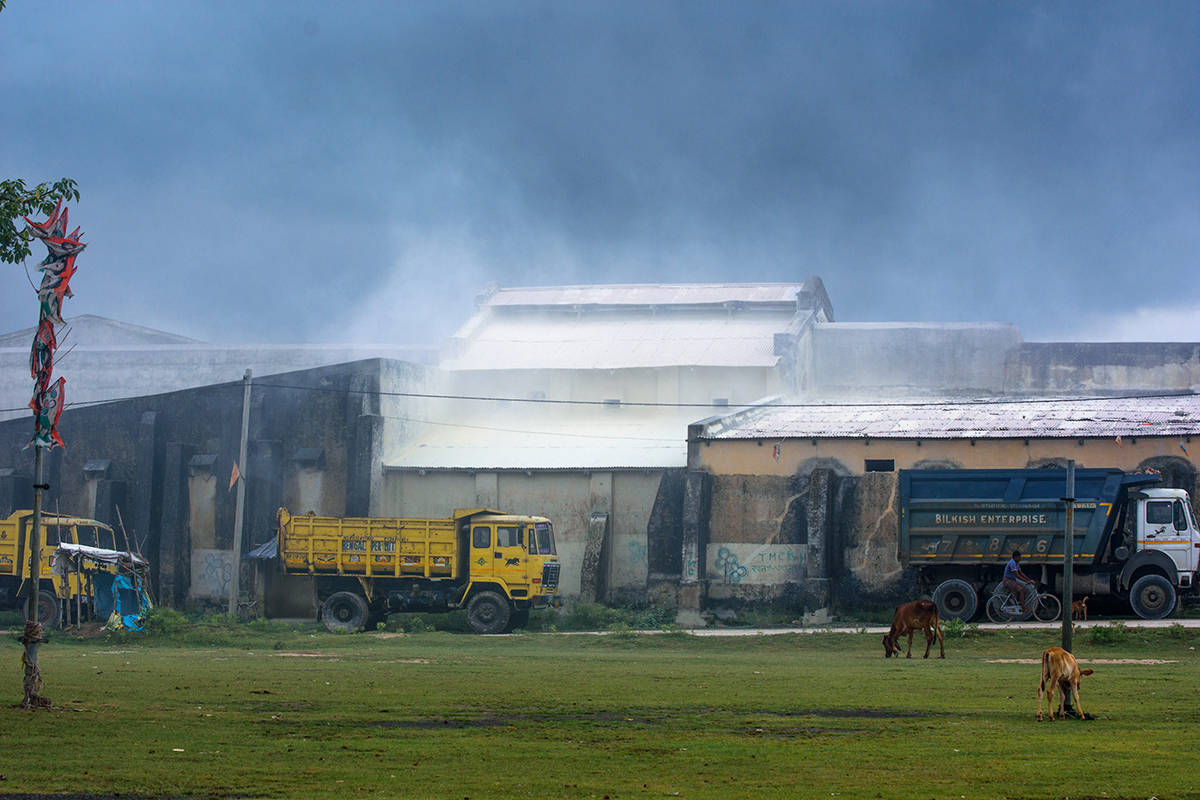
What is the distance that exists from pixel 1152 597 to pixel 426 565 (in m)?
17.4

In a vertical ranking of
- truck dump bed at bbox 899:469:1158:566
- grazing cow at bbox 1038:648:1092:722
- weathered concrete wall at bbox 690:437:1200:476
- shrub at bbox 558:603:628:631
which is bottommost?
shrub at bbox 558:603:628:631

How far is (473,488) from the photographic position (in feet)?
129

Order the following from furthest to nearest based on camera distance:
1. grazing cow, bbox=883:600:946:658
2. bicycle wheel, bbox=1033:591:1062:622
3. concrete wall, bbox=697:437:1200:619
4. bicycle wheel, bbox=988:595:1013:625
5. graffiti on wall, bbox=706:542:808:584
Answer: graffiti on wall, bbox=706:542:808:584 → concrete wall, bbox=697:437:1200:619 → bicycle wheel, bbox=1033:591:1062:622 → bicycle wheel, bbox=988:595:1013:625 → grazing cow, bbox=883:600:946:658

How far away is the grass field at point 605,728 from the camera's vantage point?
9.78m

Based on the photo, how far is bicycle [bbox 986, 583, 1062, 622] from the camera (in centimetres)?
2748

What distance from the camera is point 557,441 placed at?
4225 centimetres

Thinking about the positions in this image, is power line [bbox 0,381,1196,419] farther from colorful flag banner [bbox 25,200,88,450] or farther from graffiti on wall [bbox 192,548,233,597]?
colorful flag banner [bbox 25,200,88,450]

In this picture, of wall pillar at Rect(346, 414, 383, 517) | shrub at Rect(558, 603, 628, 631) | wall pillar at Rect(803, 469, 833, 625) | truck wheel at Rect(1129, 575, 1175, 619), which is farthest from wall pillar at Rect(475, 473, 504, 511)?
truck wheel at Rect(1129, 575, 1175, 619)

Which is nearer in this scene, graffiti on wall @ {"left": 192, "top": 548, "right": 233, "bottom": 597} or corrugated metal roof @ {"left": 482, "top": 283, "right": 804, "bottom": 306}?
graffiti on wall @ {"left": 192, "top": 548, "right": 233, "bottom": 597}

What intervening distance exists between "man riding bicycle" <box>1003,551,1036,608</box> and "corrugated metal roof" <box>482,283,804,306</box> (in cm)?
2453

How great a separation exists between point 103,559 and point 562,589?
13244 millimetres

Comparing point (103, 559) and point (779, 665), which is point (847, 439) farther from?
point (103, 559)

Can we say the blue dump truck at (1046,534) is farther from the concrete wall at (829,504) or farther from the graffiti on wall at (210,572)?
the graffiti on wall at (210,572)

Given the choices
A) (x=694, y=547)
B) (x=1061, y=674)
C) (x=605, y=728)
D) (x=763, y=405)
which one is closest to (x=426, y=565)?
(x=694, y=547)
